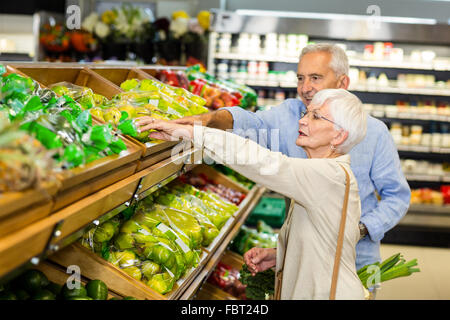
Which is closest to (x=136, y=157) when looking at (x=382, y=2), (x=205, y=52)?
(x=205, y=52)

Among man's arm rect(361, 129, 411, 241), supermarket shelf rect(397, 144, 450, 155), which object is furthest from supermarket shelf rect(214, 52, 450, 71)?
man's arm rect(361, 129, 411, 241)

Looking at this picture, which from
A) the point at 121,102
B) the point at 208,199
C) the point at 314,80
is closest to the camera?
the point at 121,102

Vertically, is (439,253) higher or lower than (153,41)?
lower

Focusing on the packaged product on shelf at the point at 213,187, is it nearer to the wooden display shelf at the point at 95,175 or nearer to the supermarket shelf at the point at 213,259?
the supermarket shelf at the point at 213,259

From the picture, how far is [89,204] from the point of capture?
58.6 inches

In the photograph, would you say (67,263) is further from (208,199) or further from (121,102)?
(208,199)

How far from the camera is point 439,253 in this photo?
6.35 metres

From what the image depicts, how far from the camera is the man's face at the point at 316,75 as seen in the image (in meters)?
2.64

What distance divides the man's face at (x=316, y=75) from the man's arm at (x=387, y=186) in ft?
1.20

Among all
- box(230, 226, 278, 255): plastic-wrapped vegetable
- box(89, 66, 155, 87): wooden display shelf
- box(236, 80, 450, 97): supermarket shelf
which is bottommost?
box(230, 226, 278, 255): plastic-wrapped vegetable

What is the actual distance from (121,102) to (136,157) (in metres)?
0.52

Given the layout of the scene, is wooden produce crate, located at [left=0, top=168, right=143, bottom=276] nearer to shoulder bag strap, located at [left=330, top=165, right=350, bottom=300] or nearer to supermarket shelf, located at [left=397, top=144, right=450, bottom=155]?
shoulder bag strap, located at [left=330, top=165, right=350, bottom=300]

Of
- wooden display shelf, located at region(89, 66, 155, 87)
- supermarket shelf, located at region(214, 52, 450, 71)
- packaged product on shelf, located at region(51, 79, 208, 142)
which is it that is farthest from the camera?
supermarket shelf, located at region(214, 52, 450, 71)

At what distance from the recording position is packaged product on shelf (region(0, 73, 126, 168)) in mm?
1405
